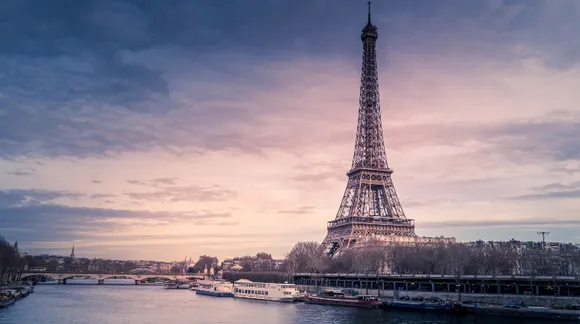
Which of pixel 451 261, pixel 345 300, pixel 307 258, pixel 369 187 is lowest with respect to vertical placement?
pixel 345 300

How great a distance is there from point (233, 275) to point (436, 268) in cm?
9761

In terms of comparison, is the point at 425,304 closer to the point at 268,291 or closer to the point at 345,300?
the point at 345,300

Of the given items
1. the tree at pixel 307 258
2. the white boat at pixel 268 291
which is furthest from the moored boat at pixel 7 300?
the tree at pixel 307 258

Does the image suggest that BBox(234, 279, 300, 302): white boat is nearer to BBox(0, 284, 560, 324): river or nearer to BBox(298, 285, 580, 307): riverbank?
BBox(0, 284, 560, 324): river

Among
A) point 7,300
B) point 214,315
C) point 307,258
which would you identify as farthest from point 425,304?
point 307,258

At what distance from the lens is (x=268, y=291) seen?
3147 inches

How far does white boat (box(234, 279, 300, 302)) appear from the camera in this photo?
252 ft

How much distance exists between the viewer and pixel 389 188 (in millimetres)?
101188

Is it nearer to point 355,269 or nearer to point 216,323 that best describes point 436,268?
point 355,269

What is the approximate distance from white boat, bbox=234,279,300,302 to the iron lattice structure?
20666mm

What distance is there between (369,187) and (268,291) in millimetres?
30492

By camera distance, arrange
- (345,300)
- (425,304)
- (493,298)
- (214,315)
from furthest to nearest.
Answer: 1. (345,300)
2. (493,298)
3. (425,304)
4. (214,315)

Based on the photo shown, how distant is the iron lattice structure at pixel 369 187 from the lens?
9819 centimetres

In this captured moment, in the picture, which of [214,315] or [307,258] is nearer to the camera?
[214,315]
